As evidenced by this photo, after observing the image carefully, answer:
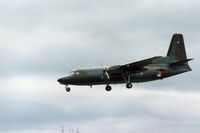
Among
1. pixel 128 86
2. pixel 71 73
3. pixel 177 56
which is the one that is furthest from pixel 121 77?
pixel 177 56

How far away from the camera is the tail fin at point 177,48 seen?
87.8m

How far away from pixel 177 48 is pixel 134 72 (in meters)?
11.0

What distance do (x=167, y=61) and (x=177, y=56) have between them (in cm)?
326

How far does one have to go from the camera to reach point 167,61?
85125 millimetres

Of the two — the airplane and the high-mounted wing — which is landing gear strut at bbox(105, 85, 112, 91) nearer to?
the airplane

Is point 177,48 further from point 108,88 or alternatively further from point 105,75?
point 105,75

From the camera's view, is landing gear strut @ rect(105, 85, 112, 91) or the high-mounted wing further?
landing gear strut @ rect(105, 85, 112, 91)

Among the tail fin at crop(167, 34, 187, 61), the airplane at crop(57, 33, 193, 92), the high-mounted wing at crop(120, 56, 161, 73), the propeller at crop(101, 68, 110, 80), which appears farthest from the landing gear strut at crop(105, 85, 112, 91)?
the tail fin at crop(167, 34, 187, 61)

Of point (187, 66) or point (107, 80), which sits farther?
point (187, 66)

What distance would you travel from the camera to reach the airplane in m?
77.3

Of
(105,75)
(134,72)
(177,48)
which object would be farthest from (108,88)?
(177,48)

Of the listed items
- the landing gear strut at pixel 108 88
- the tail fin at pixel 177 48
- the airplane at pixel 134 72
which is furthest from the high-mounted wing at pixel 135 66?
the tail fin at pixel 177 48

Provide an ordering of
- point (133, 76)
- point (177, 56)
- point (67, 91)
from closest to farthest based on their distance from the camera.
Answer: point (67, 91) < point (133, 76) < point (177, 56)

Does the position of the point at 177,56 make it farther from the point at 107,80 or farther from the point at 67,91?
the point at 67,91
